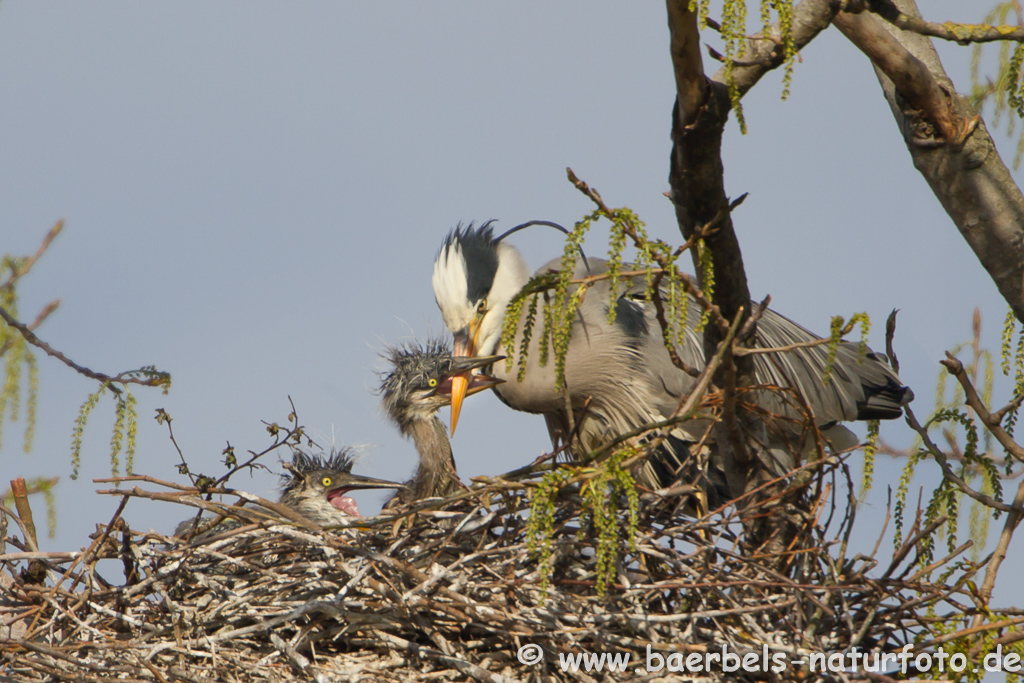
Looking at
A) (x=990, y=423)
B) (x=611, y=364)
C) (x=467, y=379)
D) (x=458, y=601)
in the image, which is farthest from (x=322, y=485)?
(x=990, y=423)

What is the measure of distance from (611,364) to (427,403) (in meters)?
0.73

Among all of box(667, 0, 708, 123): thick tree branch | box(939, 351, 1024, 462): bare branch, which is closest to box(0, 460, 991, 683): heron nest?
box(939, 351, 1024, 462): bare branch

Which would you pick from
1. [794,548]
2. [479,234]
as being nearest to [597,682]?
[794,548]

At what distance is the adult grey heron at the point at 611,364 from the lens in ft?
12.4

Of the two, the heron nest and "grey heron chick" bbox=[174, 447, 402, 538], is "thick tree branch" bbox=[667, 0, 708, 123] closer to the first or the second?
the heron nest

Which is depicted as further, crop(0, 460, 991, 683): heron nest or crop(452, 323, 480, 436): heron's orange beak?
crop(452, 323, 480, 436): heron's orange beak

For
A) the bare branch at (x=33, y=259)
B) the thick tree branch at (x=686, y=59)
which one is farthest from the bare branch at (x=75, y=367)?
the thick tree branch at (x=686, y=59)

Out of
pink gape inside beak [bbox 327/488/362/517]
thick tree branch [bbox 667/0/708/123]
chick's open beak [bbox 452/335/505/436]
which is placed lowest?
pink gape inside beak [bbox 327/488/362/517]

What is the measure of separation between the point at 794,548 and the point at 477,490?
2.70 ft

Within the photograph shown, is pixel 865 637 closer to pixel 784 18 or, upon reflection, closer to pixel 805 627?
pixel 805 627

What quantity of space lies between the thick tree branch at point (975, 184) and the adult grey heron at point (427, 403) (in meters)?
1.57

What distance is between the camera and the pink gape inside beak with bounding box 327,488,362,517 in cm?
390

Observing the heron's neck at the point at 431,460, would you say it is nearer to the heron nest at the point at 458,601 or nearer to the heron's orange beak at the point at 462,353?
the heron's orange beak at the point at 462,353

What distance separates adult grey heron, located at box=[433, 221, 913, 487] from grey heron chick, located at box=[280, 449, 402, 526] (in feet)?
1.50
